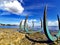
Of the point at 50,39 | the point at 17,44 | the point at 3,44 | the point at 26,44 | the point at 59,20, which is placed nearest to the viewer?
the point at 50,39

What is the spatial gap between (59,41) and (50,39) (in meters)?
0.76

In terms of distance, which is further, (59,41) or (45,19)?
(59,41)

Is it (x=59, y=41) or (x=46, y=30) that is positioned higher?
(x=46, y=30)

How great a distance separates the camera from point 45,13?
24.1 feet

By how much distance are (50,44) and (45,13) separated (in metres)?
2.07

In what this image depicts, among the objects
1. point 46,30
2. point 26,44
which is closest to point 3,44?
point 26,44

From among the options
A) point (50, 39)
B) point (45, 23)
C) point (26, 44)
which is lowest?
point (26, 44)

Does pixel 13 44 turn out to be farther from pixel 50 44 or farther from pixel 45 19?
pixel 45 19

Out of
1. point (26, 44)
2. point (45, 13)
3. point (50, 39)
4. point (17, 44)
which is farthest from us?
point (26, 44)

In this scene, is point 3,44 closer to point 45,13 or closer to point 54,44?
point 54,44

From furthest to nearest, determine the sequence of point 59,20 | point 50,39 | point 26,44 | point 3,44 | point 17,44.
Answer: point 26,44
point 17,44
point 3,44
point 59,20
point 50,39

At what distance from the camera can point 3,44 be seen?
548 inches

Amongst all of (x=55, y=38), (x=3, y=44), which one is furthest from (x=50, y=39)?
(x=3, y=44)

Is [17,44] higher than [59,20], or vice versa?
[59,20]
